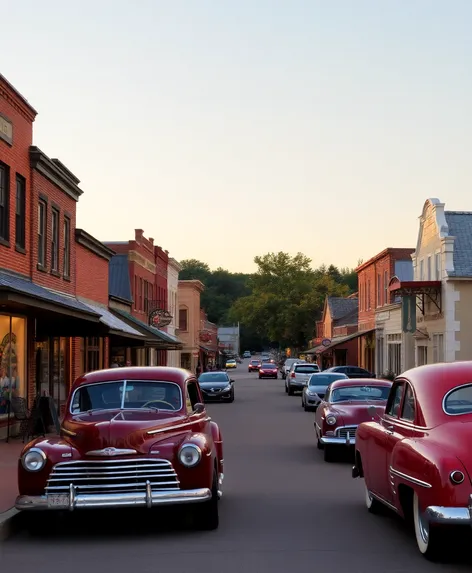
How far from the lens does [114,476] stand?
32.2ft

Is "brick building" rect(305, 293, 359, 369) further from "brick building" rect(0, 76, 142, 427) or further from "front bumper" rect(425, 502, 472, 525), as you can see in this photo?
"front bumper" rect(425, 502, 472, 525)

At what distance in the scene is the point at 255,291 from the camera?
118 m

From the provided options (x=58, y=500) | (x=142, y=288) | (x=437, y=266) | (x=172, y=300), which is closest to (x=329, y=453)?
(x=58, y=500)

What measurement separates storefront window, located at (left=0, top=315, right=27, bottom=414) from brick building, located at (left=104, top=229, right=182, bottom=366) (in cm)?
2168

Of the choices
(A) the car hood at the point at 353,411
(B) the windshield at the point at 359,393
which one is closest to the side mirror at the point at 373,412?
(A) the car hood at the point at 353,411

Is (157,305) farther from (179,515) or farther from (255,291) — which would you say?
(255,291)

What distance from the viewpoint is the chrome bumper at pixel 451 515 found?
7.73 m

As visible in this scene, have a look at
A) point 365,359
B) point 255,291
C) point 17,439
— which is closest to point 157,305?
point 365,359

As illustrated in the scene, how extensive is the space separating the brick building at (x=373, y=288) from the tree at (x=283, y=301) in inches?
1857

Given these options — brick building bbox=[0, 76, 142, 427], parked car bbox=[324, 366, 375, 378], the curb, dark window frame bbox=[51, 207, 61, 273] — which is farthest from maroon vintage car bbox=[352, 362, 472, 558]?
parked car bbox=[324, 366, 375, 378]

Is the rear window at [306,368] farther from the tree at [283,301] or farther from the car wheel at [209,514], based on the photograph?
the tree at [283,301]

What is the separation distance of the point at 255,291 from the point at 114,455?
357ft

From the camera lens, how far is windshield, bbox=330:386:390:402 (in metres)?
19.1

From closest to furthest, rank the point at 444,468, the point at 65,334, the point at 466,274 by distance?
1. the point at 444,468
2. the point at 65,334
3. the point at 466,274
